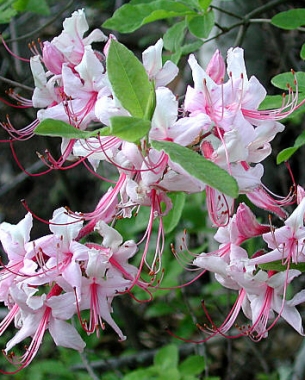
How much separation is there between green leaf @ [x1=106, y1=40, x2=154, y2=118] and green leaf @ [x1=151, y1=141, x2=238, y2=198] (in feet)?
0.37

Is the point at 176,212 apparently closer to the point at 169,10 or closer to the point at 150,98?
the point at 169,10

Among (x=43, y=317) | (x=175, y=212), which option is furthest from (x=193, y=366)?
(x=43, y=317)

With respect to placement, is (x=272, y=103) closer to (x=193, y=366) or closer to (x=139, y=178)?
(x=139, y=178)

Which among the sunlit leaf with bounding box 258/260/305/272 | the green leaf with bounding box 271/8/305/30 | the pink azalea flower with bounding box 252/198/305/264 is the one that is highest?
the green leaf with bounding box 271/8/305/30

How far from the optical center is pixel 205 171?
87 cm

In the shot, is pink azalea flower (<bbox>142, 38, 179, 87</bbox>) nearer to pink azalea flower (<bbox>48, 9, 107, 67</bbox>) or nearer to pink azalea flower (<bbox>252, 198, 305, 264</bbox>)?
pink azalea flower (<bbox>48, 9, 107, 67</bbox>)

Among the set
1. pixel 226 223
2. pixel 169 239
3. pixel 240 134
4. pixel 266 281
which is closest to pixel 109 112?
pixel 240 134

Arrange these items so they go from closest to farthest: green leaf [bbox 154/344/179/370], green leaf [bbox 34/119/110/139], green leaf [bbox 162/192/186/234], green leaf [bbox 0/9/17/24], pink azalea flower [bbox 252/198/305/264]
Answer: green leaf [bbox 34/119/110/139] < pink azalea flower [bbox 252/198/305/264] < green leaf [bbox 162/192/186/234] < green leaf [bbox 0/9/17/24] < green leaf [bbox 154/344/179/370]

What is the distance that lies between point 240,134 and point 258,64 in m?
1.39

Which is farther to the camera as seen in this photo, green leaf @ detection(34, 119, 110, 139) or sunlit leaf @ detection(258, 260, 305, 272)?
sunlit leaf @ detection(258, 260, 305, 272)

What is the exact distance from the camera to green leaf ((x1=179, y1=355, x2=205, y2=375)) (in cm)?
202

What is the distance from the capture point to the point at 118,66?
0.99 meters

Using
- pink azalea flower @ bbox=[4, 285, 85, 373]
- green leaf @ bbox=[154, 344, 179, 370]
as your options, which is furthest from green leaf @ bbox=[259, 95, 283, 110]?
green leaf @ bbox=[154, 344, 179, 370]

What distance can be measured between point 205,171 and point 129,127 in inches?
4.9
